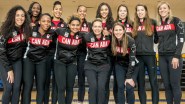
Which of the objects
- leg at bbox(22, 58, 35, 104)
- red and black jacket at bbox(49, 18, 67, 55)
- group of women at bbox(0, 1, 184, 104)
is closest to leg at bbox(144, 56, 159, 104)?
group of women at bbox(0, 1, 184, 104)

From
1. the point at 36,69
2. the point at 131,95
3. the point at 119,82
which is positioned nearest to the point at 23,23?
the point at 36,69

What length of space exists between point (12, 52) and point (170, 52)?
2.38 metres

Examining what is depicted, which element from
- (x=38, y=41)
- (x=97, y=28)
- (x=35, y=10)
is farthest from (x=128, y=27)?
(x=35, y=10)

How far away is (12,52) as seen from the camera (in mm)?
3836

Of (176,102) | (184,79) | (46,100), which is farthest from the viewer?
(184,79)

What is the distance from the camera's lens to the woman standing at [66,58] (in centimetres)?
401

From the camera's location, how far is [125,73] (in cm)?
407

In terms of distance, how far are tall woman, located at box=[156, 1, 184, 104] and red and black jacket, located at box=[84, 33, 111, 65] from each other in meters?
0.83

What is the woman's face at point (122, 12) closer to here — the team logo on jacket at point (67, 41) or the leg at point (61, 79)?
the team logo on jacket at point (67, 41)

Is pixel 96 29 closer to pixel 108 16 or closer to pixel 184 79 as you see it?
pixel 108 16

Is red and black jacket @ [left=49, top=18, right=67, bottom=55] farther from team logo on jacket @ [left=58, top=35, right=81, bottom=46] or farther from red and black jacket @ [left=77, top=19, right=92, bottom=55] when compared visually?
red and black jacket @ [left=77, top=19, right=92, bottom=55]

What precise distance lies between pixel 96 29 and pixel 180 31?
129cm

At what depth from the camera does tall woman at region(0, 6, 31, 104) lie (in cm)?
377

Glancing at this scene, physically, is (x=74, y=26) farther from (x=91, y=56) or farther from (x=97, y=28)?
(x=91, y=56)
